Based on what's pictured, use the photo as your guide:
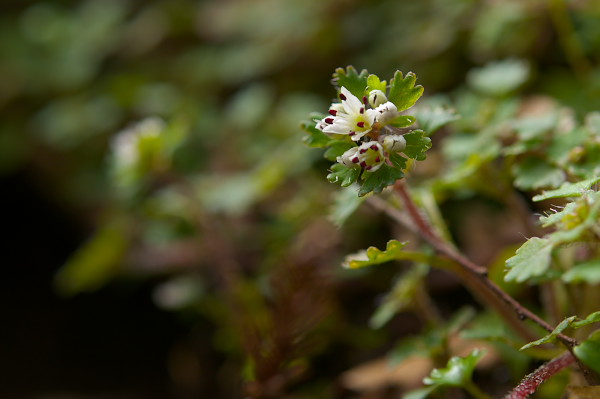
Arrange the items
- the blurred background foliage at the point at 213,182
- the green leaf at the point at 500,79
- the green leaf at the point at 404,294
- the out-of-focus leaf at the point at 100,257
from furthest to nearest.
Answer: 1. the out-of-focus leaf at the point at 100,257
2. the blurred background foliage at the point at 213,182
3. the green leaf at the point at 500,79
4. the green leaf at the point at 404,294

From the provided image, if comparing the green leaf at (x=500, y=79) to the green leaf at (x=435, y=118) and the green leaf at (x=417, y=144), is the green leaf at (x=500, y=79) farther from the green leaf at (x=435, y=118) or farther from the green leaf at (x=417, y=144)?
the green leaf at (x=417, y=144)

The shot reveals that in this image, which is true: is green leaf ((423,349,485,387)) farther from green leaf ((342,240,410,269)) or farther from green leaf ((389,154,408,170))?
green leaf ((389,154,408,170))

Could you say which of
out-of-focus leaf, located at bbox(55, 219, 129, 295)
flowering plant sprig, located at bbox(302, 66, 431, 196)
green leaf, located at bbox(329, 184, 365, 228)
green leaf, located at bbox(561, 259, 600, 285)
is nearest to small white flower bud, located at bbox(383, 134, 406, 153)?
flowering plant sprig, located at bbox(302, 66, 431, 196)

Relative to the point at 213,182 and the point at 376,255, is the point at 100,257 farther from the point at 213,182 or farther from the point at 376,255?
the point at 376,255

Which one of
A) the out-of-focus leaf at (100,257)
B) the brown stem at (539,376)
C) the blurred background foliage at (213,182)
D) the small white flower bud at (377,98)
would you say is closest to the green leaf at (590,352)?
the brown stem at (539,376)

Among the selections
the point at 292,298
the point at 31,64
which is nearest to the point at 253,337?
the point at 292,298

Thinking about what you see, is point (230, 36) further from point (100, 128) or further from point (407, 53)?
point (407, 53)

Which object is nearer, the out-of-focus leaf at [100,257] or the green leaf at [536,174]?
the green leaf at [536,174]
